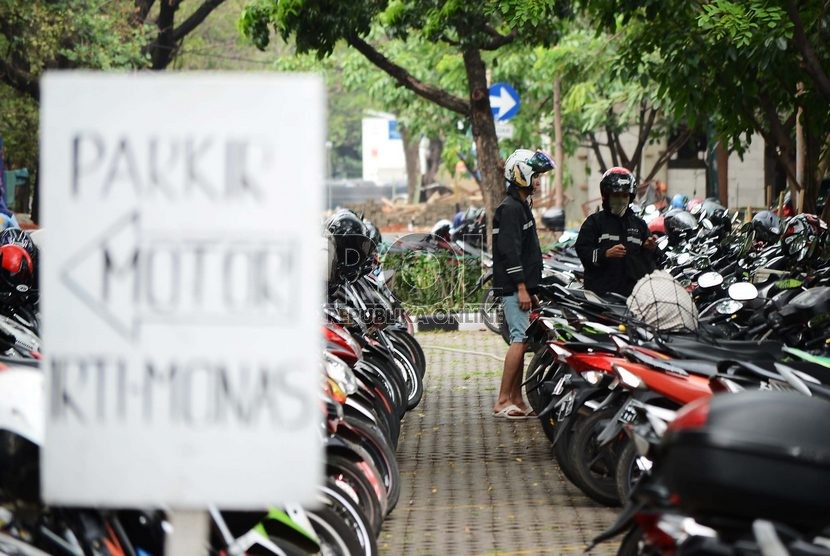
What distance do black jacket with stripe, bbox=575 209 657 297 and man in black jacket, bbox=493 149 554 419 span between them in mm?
409

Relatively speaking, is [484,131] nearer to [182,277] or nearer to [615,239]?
[615,239]

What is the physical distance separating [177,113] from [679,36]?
8.82 metres

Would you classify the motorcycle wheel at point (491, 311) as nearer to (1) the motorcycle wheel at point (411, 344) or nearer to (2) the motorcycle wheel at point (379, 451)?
(1) the motorcycle wheel at point (411, 344)

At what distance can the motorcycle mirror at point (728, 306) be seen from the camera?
9.31 metres

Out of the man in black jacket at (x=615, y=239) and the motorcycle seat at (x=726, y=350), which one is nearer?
the motorcycle seat at (x=726, y=350)

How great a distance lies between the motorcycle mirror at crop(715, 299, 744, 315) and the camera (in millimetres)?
9312

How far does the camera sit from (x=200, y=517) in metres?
4.07

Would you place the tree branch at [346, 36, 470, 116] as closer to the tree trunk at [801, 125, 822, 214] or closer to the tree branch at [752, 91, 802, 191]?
the tree branch at [752, 91, 802, 191]

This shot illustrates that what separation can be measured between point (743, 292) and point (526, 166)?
2.12 m

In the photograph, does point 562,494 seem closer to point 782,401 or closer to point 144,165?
point 782,401

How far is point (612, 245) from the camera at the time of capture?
413 inches

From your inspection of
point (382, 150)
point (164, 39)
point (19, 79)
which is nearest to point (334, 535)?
point (19, 79)

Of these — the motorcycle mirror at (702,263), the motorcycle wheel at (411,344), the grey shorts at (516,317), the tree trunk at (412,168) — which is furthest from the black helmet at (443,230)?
the tree trunk at (412,168)

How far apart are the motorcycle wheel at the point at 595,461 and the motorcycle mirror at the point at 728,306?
6.05 feet
